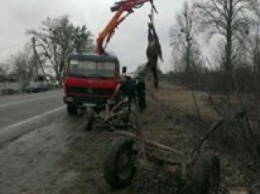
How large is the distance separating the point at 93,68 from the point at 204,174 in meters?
16.5

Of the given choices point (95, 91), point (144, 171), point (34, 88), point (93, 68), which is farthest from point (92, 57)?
point (34, 88)

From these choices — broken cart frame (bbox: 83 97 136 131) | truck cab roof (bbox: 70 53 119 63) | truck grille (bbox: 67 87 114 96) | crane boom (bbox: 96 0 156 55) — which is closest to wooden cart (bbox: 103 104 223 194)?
broken cart frame (bbox: 83 97 136 131)

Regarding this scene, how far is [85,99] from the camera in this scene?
86.1 ft

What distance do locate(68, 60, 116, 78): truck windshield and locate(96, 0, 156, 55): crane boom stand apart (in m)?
6.51

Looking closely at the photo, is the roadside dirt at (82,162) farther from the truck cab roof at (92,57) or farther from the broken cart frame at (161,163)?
the truck cab roof at (92,57)

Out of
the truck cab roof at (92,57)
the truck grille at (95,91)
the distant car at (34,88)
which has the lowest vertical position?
the distant car at (34,88)

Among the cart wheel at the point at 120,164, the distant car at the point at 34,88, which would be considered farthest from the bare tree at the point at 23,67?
the cart wheel at the point at 120,164

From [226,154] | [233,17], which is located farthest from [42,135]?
[233,17]

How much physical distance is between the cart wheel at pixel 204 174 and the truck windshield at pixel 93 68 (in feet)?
52.1

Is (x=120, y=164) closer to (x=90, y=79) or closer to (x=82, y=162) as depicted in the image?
(x=82, y=162)

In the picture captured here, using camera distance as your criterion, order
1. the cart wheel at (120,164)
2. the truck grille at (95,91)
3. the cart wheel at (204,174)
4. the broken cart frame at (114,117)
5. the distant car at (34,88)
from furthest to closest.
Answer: the distant car at (34,88) < the truck grille at (95,91) < the broken cart frame at (114,117) < the cart wheel at (120,164) < the cart wheel at (204,174)

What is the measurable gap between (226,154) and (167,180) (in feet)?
11.4

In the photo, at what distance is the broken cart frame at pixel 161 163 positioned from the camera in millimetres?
10148

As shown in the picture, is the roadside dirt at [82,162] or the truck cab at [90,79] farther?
the truck cab at [90,79]
